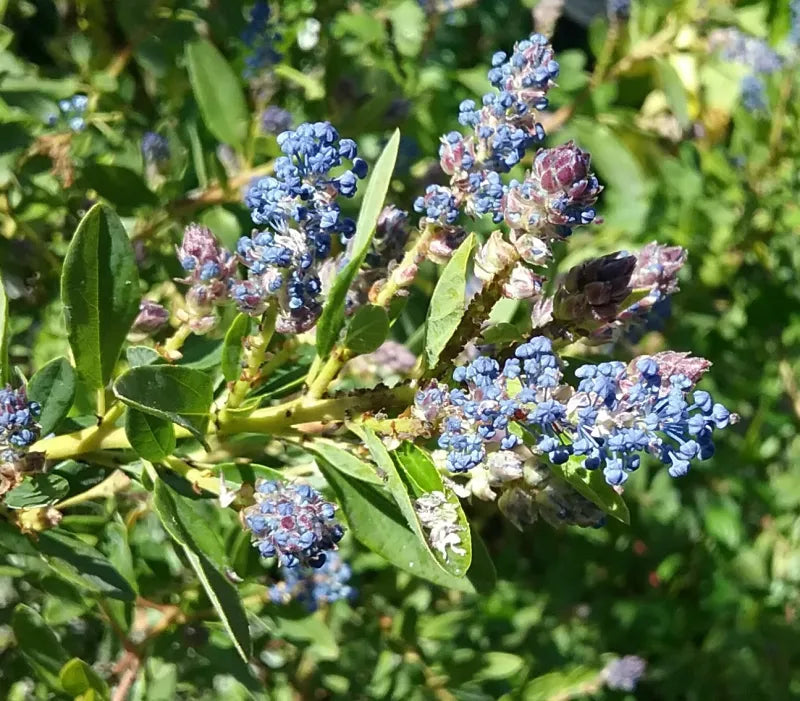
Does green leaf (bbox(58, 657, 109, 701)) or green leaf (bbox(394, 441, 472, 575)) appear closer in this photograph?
green leaf (bbox(394, 441, 472, 575))

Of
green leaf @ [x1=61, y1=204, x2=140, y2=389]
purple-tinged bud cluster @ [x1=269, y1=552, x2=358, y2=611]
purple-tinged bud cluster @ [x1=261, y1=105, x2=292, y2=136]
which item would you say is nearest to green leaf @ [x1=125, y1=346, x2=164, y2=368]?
green leaf @ [x1=61, y1=204, x2=140, y2=389]

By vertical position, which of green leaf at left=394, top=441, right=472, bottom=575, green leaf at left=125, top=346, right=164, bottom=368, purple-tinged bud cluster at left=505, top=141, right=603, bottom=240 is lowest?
green leaf at left=394, top=441, right=472, bottom=575

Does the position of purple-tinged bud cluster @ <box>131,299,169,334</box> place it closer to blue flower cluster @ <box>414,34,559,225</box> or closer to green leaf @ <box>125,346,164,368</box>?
green leaf @ <box>125,346,164,368</box>

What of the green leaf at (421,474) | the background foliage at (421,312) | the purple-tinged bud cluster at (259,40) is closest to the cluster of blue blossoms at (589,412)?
the green leaf at (421,474)

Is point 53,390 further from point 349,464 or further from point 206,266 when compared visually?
point 349,464

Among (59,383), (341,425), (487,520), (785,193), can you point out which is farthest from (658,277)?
(487,520)

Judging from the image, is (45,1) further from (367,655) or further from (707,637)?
(707,637)

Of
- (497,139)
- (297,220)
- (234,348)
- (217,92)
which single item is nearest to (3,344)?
(234,348)
